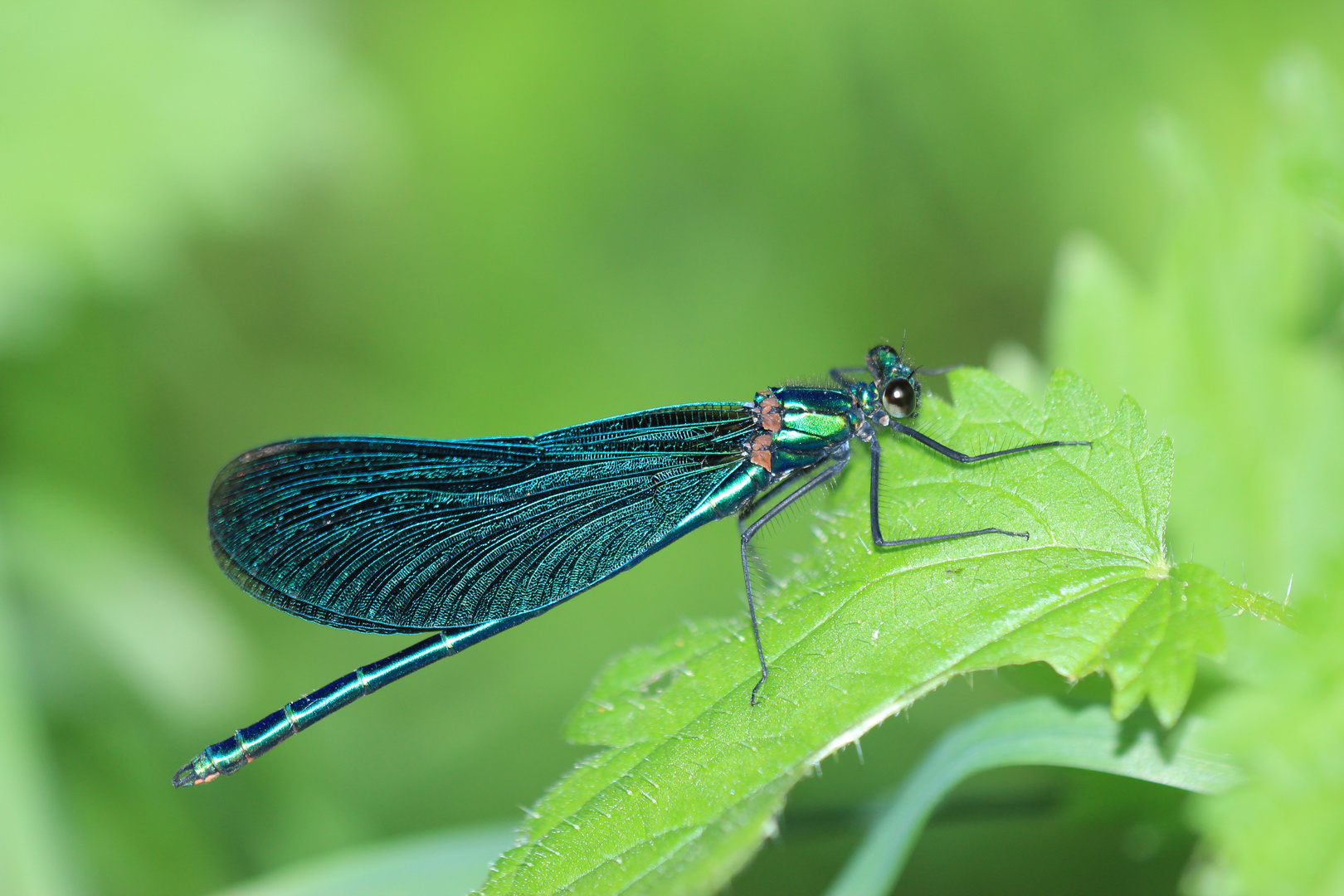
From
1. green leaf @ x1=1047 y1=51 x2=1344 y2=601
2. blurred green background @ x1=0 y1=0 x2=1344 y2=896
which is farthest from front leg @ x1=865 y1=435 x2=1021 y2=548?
blurred green background @ x1=0 y1=0 x2=1344 y2=896

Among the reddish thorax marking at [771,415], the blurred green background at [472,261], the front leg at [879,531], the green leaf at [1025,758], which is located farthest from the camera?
the blurred green background at [472,261]

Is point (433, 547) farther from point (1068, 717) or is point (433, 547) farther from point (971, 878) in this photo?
point (971, 878)

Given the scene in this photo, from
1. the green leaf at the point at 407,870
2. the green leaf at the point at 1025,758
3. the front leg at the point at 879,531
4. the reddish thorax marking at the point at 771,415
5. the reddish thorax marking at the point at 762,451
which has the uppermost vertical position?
the reddish thorax marking at the point at 771,415

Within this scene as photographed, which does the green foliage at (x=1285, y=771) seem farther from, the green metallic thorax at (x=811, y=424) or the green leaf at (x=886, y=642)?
the green metallic thorax at (x=811, y=424)

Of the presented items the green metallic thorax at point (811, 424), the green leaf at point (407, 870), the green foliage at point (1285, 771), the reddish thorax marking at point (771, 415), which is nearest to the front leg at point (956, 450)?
the green metallic thorax at point (811, 424)

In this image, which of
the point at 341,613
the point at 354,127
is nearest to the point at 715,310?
the point at 354,127

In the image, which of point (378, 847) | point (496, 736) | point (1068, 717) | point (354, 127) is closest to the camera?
point (1068, 717)
